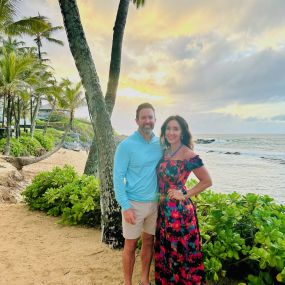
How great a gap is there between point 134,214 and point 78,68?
292 centimetres

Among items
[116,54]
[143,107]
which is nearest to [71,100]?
[116,54]

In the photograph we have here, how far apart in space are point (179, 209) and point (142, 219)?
0.47 m

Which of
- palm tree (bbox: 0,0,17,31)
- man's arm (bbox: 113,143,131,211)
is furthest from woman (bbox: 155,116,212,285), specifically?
palm tree (bbox: 0,0,17,31)

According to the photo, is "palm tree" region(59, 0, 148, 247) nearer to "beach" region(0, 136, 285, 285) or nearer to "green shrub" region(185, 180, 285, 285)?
"beach" region(0, 136, 285, 285)

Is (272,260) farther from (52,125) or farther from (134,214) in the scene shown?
(52,125)

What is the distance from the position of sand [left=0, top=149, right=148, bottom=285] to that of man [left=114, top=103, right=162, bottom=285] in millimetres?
825

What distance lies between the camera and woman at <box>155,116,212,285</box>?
314 cm

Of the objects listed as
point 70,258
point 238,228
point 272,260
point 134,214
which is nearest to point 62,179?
point 70,258

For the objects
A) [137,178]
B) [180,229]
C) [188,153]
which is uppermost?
[188,153]

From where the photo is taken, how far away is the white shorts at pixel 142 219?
131 inches

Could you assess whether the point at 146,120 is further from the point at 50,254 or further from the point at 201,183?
the point at 50,254

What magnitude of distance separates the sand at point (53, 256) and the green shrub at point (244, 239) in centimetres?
113

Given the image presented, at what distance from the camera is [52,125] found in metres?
45.9

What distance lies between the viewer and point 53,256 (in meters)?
4.57
